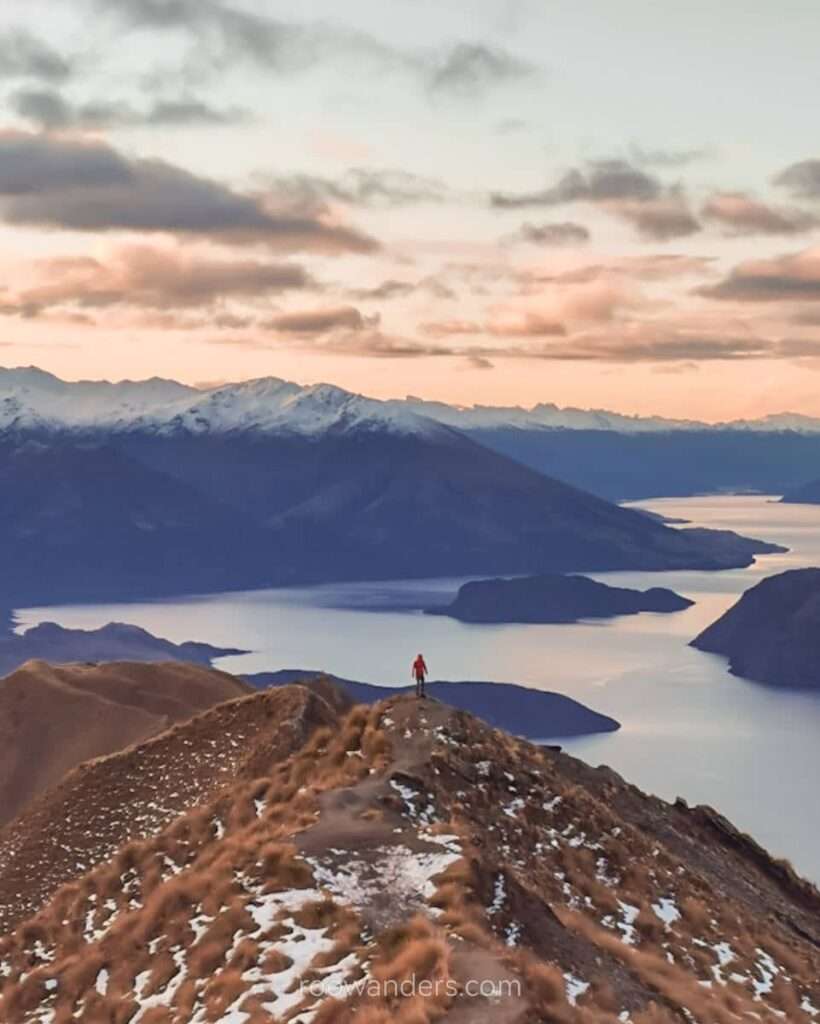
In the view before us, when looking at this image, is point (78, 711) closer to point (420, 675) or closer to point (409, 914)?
point (420, 675)

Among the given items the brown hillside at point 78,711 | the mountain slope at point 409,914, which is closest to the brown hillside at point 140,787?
the mountain slope at point 409,914

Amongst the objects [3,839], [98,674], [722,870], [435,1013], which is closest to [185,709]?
[98,674]

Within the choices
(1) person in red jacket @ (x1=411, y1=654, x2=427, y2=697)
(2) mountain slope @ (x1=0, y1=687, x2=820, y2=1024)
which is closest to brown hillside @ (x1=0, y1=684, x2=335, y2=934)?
(1) person in red jacket @ (x1=411, y1=654, x2=427, y2=697)

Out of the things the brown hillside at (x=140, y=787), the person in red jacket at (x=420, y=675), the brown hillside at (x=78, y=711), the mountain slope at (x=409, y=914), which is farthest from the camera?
the brown hillside at (x=78, y=711)

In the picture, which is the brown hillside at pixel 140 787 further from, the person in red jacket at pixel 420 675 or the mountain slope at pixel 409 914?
the mountain slope at pixel 409 914

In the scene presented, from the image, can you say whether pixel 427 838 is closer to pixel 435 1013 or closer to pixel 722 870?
pixel 435 1013

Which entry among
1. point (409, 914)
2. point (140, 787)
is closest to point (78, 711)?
point (140, 787)
